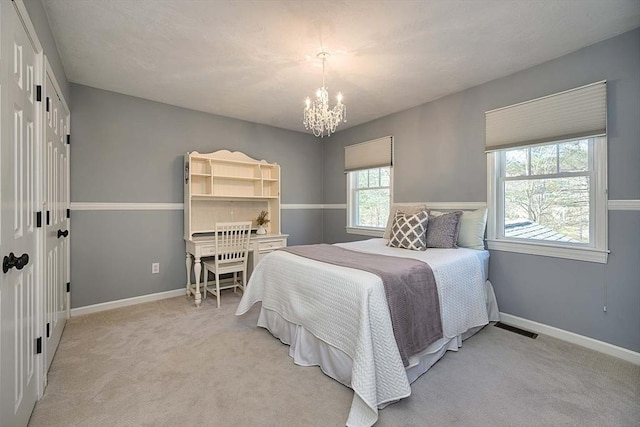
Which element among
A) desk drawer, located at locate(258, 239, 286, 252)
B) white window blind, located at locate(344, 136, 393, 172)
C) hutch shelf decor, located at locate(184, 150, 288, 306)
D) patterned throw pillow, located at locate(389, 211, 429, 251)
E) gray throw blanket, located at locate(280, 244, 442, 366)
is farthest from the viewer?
white window blind, located at locate(344, 136, 393, 172)

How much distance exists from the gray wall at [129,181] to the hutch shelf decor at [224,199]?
0.65 ft

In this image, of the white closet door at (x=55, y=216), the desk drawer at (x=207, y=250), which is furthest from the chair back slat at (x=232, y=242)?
the white closet door at (x=55, y=216)

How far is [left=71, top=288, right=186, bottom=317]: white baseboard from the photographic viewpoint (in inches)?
118

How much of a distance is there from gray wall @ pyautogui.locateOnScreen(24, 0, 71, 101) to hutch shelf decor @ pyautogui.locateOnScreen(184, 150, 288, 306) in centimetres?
135

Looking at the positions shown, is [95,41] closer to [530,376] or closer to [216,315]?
[216,315]

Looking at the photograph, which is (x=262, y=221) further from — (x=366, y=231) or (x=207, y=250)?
(x=366, y=231)

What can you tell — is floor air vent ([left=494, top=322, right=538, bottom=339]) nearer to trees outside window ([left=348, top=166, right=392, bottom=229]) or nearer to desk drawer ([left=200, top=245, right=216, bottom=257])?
trees outside window ([left=348, top=166, right=392, bottom=229])

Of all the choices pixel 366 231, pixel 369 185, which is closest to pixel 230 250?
pixel 366 231

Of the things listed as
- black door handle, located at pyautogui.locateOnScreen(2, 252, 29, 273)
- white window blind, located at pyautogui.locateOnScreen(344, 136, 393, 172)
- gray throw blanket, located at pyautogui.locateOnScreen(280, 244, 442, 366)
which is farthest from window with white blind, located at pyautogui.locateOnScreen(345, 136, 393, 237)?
black door handle, located at pyautogui.locateOnScreen(2, 252, 29, 273)

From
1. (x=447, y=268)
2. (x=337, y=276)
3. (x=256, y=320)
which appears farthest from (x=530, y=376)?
(x=256, y=320)

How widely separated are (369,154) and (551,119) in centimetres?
215

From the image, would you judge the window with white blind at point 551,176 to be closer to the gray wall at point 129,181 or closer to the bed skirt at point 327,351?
the bed skirt at point 327,351

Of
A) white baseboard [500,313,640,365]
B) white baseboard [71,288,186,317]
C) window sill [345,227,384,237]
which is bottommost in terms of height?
white baseboard [500,313,640,365]

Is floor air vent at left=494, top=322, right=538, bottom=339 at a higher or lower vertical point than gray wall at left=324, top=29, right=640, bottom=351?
lower
